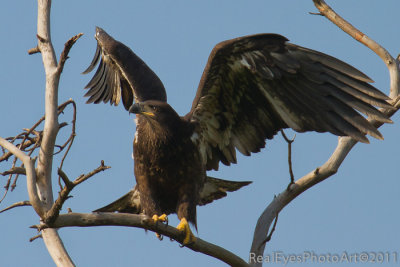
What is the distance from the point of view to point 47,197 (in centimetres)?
566

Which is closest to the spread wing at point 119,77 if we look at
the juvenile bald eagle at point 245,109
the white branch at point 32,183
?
the juvenile bald eagle at point 245,109

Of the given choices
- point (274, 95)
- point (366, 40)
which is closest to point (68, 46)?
point (274, 95)

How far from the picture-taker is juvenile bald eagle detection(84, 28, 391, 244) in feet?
21.2

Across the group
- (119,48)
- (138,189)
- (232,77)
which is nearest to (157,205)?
(138,189)

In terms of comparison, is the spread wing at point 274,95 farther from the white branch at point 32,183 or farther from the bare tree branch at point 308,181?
the white branch at point 32,183

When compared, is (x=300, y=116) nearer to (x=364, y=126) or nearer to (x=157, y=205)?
(x=364, y=126)

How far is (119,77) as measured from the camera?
8.80 metres

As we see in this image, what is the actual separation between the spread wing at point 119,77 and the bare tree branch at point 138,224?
246 centimetres

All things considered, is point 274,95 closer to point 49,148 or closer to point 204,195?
point 204,195

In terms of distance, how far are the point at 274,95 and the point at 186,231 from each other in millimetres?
1909

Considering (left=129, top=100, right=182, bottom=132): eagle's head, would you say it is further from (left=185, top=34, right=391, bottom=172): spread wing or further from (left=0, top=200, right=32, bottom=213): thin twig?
(left=0, top=200, right=32, bottom=213): thin twig

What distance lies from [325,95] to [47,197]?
3.17 metres

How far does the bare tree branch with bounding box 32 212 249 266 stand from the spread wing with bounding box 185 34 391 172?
5.45ft

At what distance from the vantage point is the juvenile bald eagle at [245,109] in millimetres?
6469
